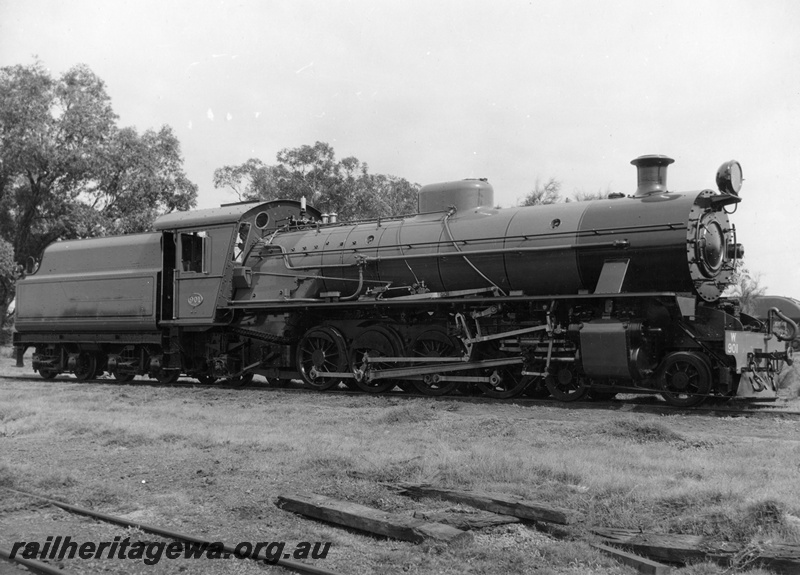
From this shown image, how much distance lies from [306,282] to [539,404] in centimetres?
546

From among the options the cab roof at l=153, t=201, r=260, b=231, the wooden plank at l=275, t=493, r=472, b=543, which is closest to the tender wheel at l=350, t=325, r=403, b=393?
the cab roof at l=153, t=201, r=260, b=231

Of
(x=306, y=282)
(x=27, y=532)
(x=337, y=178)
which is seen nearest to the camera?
(x=27, y=532)

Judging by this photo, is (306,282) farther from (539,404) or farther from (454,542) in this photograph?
(454,542)

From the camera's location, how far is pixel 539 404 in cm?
1194

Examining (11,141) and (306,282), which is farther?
(11,141)

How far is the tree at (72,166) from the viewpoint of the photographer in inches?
1253

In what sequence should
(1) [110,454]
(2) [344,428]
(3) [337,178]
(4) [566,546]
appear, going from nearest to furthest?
(4) [566,546] < (1) [110,454] < (2) [344,428] < (3) [337,178]

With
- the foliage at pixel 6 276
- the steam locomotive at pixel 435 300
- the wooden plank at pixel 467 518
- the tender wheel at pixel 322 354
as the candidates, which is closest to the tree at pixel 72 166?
the foliage at pixel 6 276

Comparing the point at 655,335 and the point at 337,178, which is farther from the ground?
the point at 337,178

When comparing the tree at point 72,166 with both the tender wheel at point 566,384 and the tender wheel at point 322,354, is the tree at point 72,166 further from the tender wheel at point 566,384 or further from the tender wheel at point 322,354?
the tender wheel at point 566,384

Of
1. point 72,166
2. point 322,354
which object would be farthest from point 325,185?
point 322,354

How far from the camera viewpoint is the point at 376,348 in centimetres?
1417

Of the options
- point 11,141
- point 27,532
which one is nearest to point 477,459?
point 27,532

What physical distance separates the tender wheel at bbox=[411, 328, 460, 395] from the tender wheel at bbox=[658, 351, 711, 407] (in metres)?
3.53
